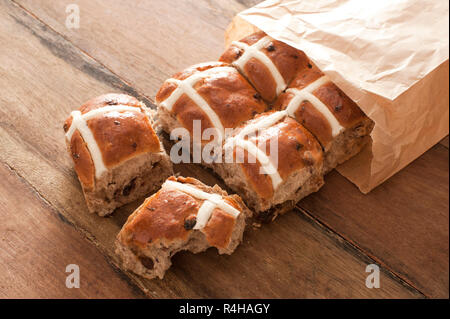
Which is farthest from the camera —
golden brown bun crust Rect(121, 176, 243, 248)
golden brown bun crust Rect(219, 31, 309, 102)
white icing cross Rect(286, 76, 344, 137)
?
golden brown bun crust Rect(219, 31, 309, 102)

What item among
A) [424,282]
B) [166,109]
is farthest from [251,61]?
[424,282]

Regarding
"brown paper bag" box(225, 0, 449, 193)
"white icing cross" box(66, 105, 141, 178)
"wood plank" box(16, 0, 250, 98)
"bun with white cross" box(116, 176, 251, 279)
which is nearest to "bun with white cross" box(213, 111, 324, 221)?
"bun with white cross" box(116, 176, 251, 279)

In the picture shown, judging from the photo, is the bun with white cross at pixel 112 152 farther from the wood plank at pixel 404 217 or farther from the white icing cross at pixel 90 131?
the wood plank at pixel 404 217

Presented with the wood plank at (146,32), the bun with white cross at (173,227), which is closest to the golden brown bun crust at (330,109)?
the bun with white cross at (173,227)

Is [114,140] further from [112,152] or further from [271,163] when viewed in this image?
[271,163]

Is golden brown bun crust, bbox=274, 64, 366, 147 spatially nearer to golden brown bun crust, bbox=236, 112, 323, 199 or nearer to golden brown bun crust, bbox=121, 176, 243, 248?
golden brown bun crust, bbox=236, 112, 323, 199

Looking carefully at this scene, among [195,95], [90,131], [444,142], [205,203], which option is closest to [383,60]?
[444,142]
